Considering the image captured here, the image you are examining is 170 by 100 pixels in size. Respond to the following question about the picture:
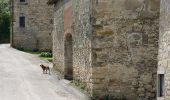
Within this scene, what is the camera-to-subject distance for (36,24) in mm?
41281

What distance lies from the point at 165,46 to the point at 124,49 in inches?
168

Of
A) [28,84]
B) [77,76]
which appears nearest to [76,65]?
[77,76]

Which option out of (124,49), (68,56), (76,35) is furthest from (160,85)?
(68,56)

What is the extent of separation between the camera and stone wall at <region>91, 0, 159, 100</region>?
16062mm

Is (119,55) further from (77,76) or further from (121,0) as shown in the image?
(77,76)

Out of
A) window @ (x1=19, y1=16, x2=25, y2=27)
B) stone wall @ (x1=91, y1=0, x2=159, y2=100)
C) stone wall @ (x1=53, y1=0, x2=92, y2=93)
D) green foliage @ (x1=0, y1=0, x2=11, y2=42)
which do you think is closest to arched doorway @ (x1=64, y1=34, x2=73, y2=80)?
stone wall @ (x1=53, y1=0, x2=92, y2=93)

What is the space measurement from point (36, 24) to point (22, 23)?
1.50 meters

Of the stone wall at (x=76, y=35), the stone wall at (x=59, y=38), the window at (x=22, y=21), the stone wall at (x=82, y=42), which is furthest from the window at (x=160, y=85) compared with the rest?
the window at (x=22, y=21)

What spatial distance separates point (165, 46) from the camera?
471 inches

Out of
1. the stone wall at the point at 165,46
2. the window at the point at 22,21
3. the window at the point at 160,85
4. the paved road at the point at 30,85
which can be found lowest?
the paved road at the point at 30,85

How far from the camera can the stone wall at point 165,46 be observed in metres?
11.8

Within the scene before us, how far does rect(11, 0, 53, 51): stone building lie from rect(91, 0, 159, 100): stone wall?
25.1 meters

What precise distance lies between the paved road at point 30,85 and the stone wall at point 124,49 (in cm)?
122

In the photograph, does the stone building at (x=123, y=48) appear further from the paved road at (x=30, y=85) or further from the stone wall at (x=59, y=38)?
the stone wall at (x=59, y=38)
